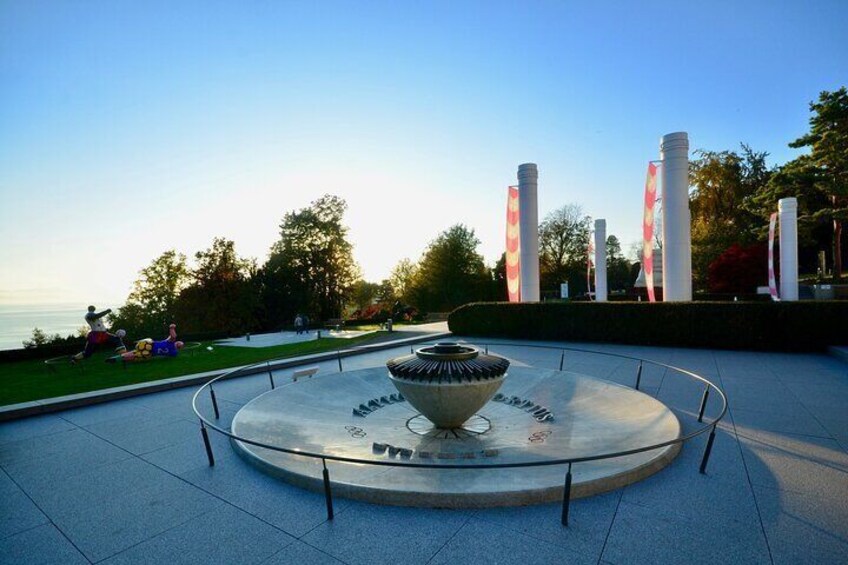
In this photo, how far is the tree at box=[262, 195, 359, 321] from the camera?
50.6 metres

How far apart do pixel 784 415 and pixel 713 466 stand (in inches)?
143

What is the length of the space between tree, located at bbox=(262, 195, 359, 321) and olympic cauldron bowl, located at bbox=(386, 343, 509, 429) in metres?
42.2

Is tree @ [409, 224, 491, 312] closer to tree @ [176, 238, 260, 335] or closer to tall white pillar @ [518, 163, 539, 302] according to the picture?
tree @ [176, 238, 260, 335]

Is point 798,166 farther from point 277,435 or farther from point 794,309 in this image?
point 277,435

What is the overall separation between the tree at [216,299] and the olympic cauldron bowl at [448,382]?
3692cm

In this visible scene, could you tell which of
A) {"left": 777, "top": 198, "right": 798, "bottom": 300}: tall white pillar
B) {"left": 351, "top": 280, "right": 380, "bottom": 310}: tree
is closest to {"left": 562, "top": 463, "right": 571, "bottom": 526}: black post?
{"left": 777, "top": 198, "right": 798, "bottom": 300}: tall white pillar

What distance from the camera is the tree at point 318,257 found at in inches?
1992

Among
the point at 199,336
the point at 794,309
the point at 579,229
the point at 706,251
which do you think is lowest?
the point at 199,336

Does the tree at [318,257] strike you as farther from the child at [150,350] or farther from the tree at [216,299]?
the child at [150,350]

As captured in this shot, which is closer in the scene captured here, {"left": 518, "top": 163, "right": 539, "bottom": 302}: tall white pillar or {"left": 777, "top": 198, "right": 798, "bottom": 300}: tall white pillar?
{"left": 777, "top": 198, "right": 798, "bottom": 300}: tall white pillar

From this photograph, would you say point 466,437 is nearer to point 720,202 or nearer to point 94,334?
point 94,334

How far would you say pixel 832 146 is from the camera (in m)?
30.0

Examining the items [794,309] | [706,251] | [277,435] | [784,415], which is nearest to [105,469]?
[277,435]

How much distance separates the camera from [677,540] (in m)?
4.27
